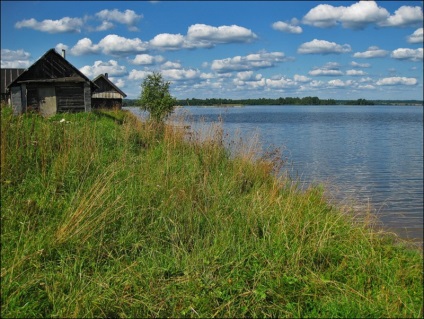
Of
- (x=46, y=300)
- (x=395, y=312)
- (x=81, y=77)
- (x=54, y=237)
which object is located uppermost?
(x=81, y=77)

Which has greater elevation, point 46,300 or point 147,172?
point 147,172

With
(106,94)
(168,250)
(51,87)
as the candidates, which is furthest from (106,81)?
(168,250)

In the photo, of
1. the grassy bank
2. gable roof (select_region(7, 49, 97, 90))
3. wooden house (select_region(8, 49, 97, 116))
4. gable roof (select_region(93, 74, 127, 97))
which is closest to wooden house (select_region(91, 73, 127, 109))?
gable roof (select_region(93, 74, 127, 97))

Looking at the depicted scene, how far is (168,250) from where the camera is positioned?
4.50 m

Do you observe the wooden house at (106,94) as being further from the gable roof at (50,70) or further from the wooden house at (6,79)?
the gable roof at (50,70)

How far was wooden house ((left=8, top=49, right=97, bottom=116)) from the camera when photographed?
2116 centimetres

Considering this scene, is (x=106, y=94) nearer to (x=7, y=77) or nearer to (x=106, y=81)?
(x=106, y=81)

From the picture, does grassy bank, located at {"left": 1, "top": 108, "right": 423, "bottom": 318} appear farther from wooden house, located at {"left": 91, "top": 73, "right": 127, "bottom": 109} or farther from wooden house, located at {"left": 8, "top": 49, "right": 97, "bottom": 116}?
wooden house, located at {"left": 91, "top": 73, "right": 127, "bottom": 109}

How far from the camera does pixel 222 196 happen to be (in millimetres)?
5980

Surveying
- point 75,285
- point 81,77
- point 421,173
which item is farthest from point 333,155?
point 75,285

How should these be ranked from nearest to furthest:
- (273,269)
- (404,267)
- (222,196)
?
(273,269) < (404,267) < (222,196)

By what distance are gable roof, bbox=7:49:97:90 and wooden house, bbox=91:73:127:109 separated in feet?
63.8

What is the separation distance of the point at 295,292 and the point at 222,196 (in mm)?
2170

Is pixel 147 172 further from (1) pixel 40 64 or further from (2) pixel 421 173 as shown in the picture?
(1) pixel 40 64
